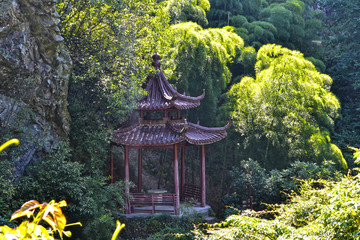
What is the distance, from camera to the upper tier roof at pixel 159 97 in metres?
9.54

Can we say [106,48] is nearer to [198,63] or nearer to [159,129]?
[159,129]

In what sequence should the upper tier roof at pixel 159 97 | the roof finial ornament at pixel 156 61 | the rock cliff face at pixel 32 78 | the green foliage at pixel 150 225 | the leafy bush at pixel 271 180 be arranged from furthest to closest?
the leafy bush at pixel 271 180 < the roof finial ornament at pixel 156 61 < the upper tier roof at pixel 159 97 < the green foliage at pixel 150 225 < the rock cliff face at pixel 32 78

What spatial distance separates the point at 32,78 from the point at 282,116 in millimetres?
6852

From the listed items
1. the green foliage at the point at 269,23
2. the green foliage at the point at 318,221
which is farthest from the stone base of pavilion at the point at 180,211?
the green foliage at the point at 269,23

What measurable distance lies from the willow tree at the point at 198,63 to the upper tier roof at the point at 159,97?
5.26ft

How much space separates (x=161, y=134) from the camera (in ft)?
30.7

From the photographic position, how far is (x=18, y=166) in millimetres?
7438

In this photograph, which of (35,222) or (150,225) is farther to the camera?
(150,225)

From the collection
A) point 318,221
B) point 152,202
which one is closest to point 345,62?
point 152,202

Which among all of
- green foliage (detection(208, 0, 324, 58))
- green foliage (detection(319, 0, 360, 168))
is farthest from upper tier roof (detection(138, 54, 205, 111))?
green foliage (detection(319, 0, 360, 168))

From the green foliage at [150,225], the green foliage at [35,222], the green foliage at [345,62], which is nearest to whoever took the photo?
the green foliage at [35,222]

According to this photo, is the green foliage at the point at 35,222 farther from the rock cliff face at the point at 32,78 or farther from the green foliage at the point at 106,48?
the green foliage at the point at 106,48

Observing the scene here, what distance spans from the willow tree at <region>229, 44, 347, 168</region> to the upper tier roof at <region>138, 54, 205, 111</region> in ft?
7.12

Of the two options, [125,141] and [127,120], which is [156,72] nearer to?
[127,120]
